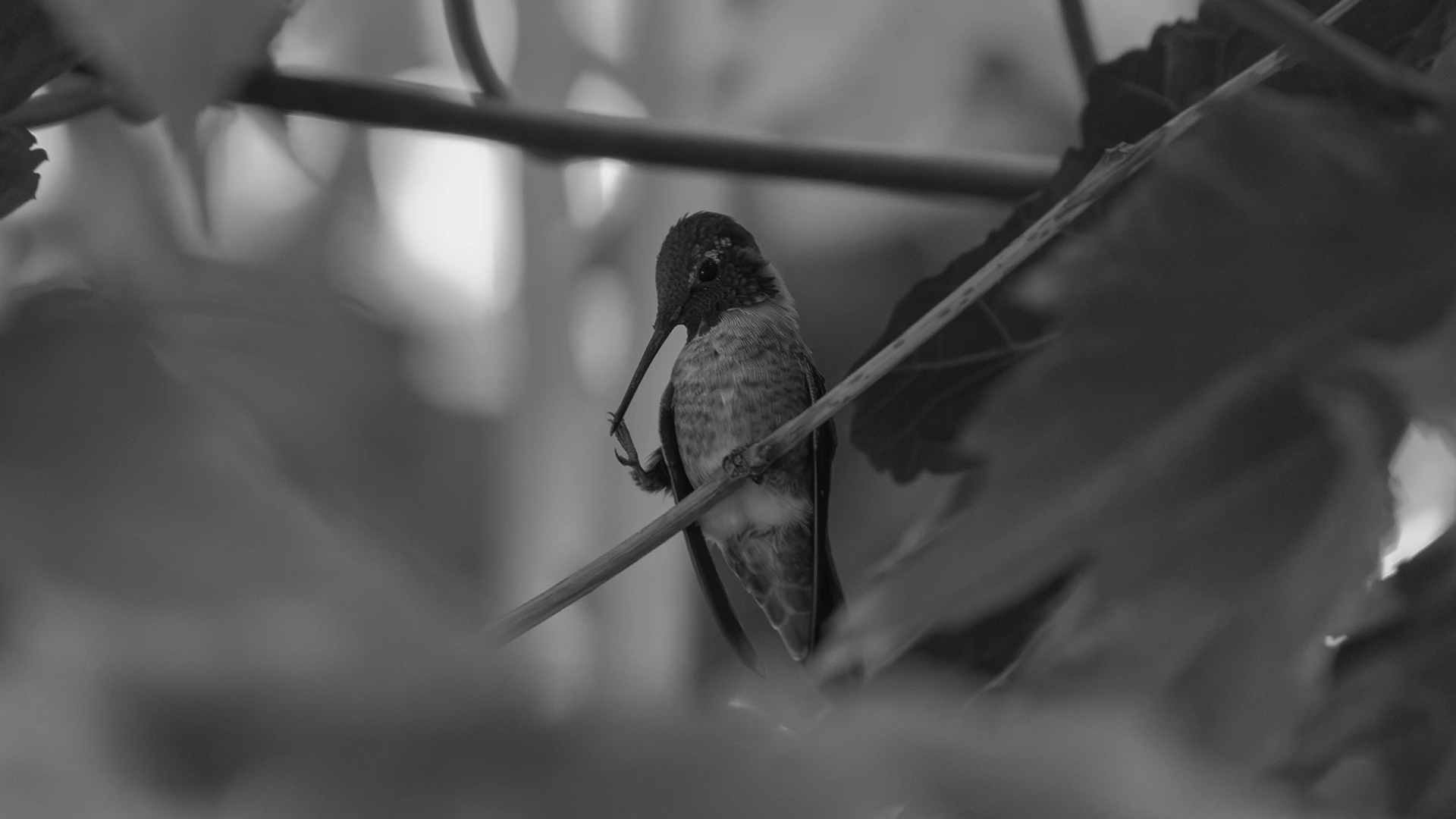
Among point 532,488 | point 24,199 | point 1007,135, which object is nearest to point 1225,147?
point 24,199

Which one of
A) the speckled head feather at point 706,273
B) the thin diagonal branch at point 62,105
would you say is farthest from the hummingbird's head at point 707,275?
the thin diagonal branch at point 62,105

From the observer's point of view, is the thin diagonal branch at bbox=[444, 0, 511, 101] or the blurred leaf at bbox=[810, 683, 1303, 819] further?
the thin diagonal branch at bbox=[444, 0, 511, 101]

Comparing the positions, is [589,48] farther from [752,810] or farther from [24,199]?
[752,810]

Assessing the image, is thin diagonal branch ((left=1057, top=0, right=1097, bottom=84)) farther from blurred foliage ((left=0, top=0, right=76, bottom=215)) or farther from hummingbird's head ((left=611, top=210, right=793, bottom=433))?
blurred foliage ((left=0, top=0, right=76, bottom=215))

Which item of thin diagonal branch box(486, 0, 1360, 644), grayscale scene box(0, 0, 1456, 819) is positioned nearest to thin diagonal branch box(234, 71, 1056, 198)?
grayscale scene box(0, 0, 1456, 819)

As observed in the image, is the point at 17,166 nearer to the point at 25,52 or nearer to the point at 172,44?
the point at 25,52

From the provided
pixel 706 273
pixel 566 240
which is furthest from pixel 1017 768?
pixel 566 240

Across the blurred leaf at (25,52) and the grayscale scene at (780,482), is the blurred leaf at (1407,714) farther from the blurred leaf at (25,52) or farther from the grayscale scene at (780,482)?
the blurred leaf at (25,52)
